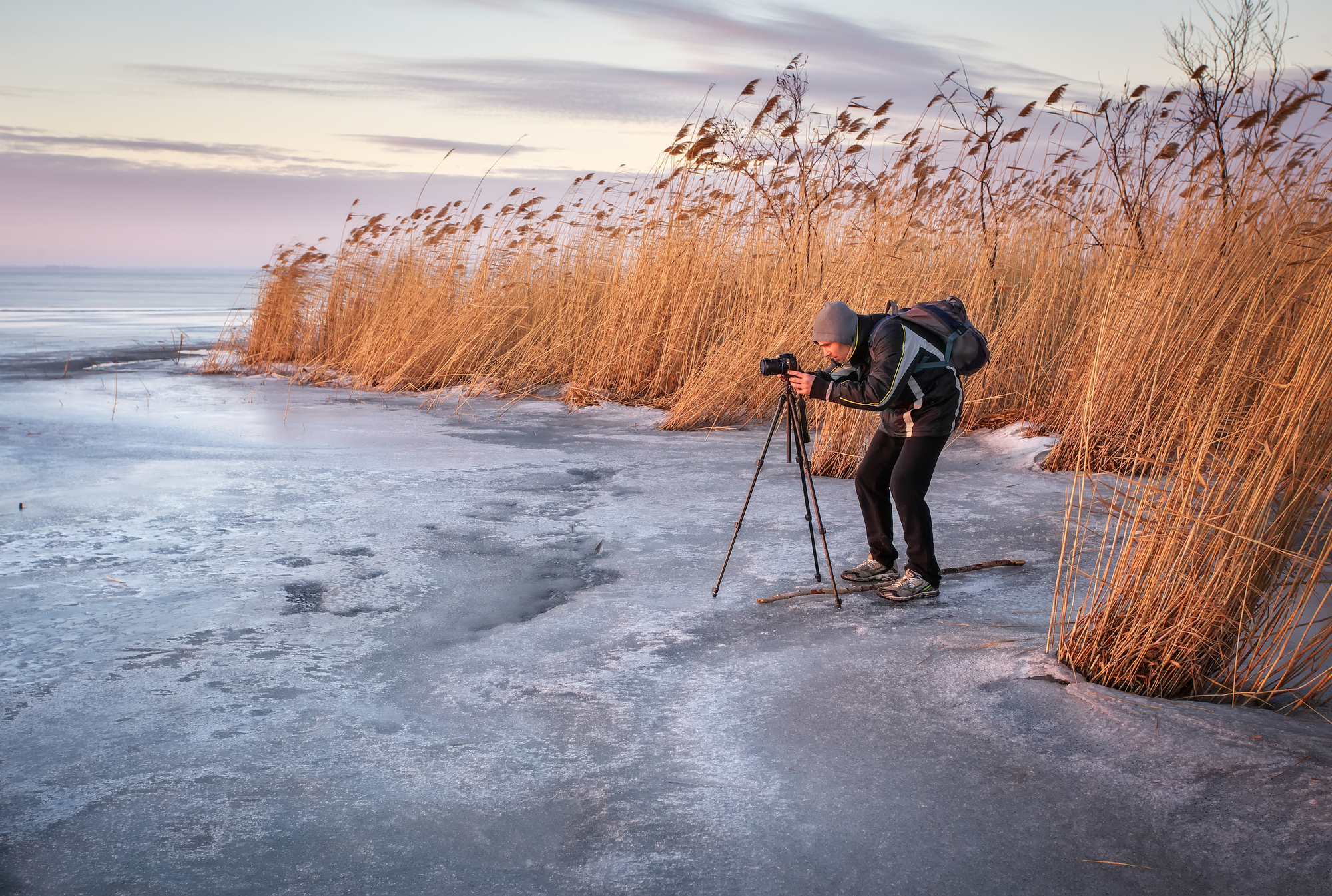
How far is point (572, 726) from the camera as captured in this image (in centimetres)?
279

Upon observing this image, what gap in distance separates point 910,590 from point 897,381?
841mm

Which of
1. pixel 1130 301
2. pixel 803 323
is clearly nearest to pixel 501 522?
pixel 803 323

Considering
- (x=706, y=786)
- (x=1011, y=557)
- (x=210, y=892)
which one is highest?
(x=1011, y=557)

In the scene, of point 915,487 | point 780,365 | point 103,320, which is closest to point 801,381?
point 780,365

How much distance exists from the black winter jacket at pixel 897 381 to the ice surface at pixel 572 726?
74 cm

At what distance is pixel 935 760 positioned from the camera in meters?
2.58

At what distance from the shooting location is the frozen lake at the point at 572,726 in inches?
84.8

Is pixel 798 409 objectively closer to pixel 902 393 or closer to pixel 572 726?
pixel 902 393

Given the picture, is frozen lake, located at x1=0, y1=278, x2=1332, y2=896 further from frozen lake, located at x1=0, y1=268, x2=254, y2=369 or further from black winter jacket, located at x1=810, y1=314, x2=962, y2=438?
frozen lake, located at x1=0, y1=268, x2=254, y2=369

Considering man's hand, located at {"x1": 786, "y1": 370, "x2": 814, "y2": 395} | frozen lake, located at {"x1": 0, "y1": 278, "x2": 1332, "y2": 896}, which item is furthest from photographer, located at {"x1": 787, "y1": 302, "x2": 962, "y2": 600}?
frozen lake, located at {"x1": 0, "y1": 278, "x2": 1332, "y2": 896}

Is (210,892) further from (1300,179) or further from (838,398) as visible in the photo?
(1300,179)

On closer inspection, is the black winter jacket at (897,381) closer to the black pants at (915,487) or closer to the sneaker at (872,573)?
the black pants at (915,487)

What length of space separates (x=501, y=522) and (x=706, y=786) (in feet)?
9.21

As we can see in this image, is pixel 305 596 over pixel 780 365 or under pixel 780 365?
under
